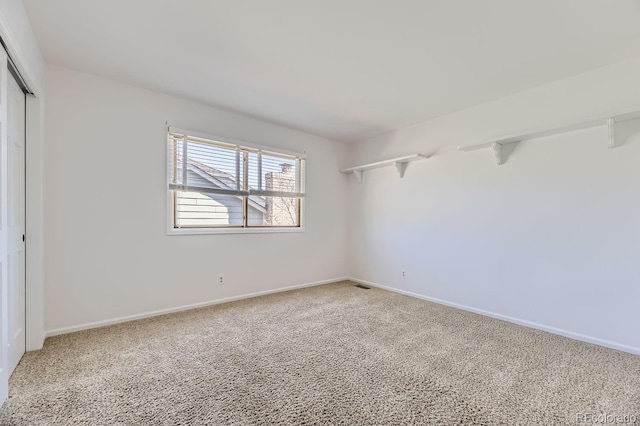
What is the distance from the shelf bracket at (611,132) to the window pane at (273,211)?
3.62 meters

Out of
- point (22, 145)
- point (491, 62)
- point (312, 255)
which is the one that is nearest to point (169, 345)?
point (22, 145)

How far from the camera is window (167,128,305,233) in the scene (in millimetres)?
3430

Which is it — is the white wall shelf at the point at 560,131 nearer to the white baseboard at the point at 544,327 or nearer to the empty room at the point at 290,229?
the empty room at the point at 290,229

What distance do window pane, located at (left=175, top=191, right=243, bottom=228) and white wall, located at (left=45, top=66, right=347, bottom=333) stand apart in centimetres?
18

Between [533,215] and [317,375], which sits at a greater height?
[533,215]

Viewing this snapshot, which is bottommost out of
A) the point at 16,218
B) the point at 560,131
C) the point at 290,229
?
the point at 290,229

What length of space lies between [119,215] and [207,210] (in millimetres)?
930

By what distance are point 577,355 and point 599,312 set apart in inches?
21.8

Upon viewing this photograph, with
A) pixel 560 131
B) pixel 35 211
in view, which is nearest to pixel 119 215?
pixel 35 211

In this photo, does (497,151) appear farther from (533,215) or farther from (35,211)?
(35,211)

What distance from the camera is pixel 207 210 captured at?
364 cm

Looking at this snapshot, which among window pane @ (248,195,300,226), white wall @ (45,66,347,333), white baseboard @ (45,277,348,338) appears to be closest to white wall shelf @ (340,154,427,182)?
window pane @ (248,195,300,226)

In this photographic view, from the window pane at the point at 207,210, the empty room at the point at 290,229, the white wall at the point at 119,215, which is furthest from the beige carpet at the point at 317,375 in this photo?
the window pane at the point at 207,210

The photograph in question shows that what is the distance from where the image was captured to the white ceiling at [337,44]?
6.31 ft
